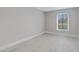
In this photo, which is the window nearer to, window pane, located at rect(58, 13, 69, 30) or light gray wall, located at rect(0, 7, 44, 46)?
window pane, located at rect(58, 13, 69, 30)

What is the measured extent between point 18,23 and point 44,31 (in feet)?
2.48

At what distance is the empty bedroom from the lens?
2.07 m

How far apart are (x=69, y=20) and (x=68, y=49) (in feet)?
2.35

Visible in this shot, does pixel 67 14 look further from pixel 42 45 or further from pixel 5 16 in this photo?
pixel 5 16

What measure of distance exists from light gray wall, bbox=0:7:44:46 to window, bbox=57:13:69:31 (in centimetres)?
41

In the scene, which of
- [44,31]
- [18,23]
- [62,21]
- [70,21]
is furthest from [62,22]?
[18,23]

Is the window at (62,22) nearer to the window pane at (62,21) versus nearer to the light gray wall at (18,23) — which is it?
the window pane at (62,21)

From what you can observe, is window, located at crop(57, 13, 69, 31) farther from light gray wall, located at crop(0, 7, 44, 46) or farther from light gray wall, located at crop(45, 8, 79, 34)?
light gray wall, located at crop(0, 7, 44, 46)

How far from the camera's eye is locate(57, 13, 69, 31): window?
6.98 ft

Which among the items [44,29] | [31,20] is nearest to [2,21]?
[31,20]

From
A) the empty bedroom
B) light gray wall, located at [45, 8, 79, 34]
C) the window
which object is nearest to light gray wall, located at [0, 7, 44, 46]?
the empty bedroom

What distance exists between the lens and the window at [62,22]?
2129mm

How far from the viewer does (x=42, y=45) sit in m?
2.15
